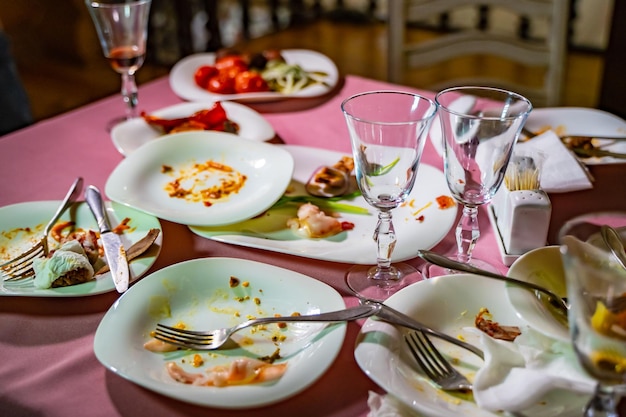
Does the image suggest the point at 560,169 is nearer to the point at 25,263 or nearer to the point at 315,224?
the point at 315,224

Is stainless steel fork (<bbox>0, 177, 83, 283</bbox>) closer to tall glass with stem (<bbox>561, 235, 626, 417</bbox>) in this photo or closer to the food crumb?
the food crumb

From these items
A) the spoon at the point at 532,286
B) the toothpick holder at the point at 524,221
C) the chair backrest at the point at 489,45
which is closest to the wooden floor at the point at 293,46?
A: the chair backrest at the point at 489,45

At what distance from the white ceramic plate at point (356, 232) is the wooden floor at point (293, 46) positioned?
95.5 inches

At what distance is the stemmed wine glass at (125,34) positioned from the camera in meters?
1.35

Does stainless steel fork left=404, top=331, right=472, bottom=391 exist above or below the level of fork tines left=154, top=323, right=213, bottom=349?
below

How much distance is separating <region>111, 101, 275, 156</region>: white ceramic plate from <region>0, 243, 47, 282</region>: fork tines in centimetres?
36

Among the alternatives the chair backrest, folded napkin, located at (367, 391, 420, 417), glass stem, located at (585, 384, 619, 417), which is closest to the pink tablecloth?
folded napkin, located at (367, 391, 420, 417)

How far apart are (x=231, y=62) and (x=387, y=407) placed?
119 cm

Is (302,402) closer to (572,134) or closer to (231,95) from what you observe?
(572,134)

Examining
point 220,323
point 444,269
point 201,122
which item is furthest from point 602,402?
point 201,122

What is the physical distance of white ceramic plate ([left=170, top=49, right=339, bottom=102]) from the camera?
1529 mm

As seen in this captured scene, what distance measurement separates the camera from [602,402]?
0.59 meters

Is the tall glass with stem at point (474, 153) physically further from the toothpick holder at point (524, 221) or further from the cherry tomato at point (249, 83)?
the cherry tomato at point (249, 83)

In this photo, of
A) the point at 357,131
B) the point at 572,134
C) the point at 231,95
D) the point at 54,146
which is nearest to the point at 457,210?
the point at 357,131
